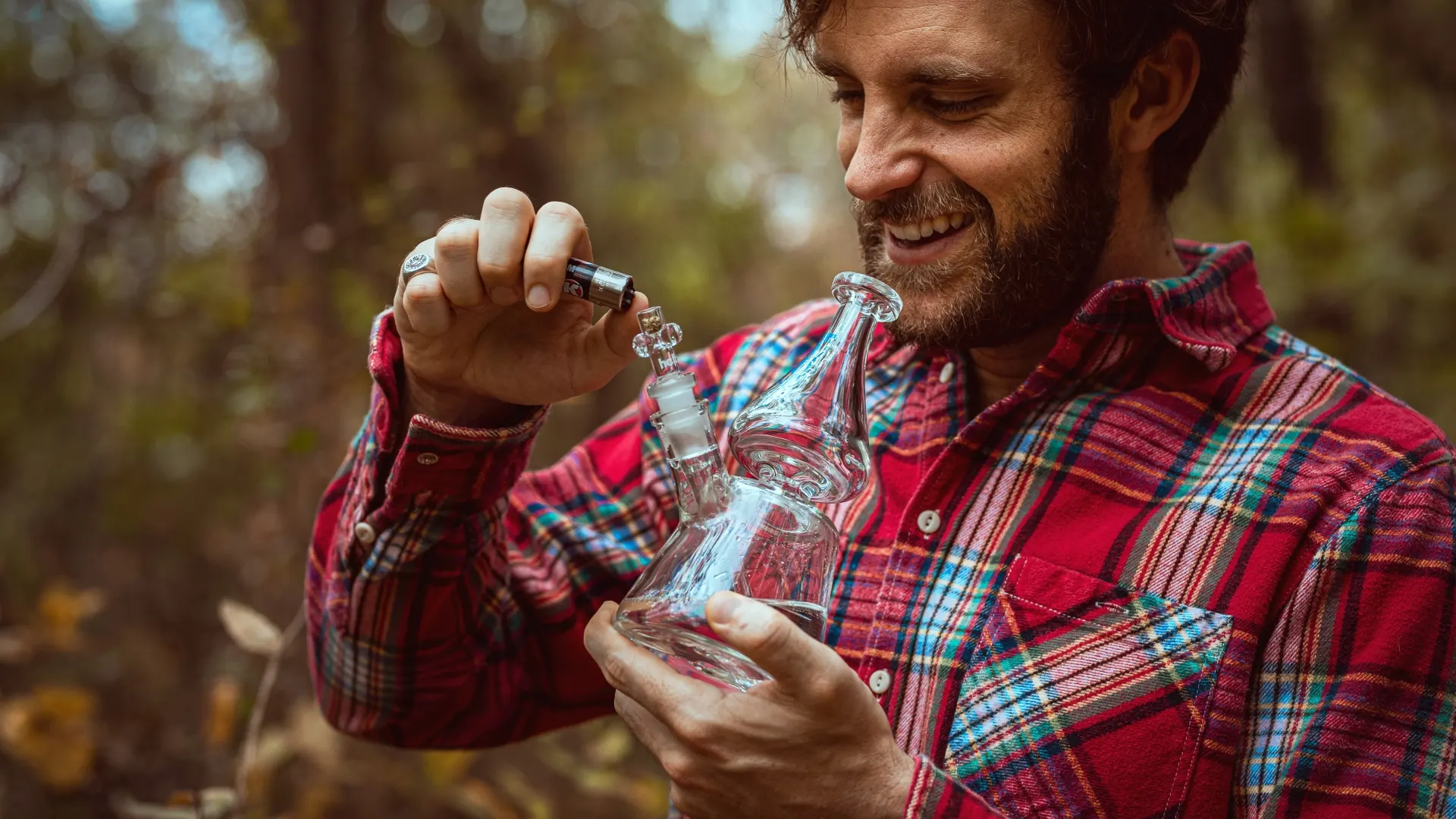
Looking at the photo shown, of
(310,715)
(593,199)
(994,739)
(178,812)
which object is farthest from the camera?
(593,199)

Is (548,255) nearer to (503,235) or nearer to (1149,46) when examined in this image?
(503,235)

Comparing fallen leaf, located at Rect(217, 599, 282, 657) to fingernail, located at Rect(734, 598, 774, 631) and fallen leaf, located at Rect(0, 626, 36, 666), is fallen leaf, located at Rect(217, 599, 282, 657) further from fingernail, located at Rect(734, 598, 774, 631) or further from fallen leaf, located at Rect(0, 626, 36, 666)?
fingernail, located at Rect(734, 598, 774, 631)

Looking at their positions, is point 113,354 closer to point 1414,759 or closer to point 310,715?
point 310,715

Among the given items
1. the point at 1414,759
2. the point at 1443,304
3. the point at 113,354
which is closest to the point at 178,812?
the point at 1414,759

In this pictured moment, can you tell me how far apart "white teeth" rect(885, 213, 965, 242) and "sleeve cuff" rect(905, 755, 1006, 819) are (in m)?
0.73

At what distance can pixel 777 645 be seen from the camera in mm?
1116

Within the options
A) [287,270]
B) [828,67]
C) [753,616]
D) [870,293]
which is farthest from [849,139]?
[287,270]

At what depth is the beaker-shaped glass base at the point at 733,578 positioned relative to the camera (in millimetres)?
1240

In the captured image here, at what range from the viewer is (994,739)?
142cm

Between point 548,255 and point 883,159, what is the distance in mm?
514

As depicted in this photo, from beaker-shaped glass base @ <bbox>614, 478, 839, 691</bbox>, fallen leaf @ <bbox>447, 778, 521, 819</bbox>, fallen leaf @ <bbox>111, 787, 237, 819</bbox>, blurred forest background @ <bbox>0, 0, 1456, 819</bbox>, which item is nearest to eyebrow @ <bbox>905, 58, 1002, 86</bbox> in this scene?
beaker-shaped glass base @ <bbox>614, 478, 839, 691</bbox>

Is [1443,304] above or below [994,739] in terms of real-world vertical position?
above

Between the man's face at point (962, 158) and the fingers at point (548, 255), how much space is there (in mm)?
444

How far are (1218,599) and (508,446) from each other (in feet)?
3.09
